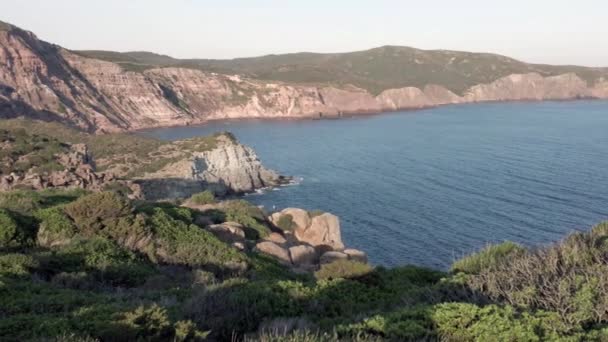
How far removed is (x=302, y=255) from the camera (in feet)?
98.3

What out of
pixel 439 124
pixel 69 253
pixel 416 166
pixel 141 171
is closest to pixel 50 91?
pixel 141 171

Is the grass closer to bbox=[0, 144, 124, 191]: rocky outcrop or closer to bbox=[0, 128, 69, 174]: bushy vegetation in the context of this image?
bbox=[0, 128, 69, 174]: bushy vegetation

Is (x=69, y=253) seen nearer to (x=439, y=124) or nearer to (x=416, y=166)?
(x=416, y=166)

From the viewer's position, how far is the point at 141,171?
7419 centimetres

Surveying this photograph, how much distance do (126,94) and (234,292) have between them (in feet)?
507

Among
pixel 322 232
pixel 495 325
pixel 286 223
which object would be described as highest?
pixel 495 325

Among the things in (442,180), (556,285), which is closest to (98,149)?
(442,180)

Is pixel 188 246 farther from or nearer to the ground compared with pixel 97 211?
nearer to the ground

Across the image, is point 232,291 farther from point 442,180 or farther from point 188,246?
point 442,180

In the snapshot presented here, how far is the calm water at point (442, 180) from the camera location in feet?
170

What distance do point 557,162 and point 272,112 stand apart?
114265 millimetres

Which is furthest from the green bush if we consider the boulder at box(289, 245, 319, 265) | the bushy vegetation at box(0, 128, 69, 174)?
the bushy vegetation at box(0, 128, 69, 174)

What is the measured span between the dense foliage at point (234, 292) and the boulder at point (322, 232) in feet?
64.6

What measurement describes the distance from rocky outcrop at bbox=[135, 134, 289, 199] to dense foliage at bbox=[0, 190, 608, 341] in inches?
1928
